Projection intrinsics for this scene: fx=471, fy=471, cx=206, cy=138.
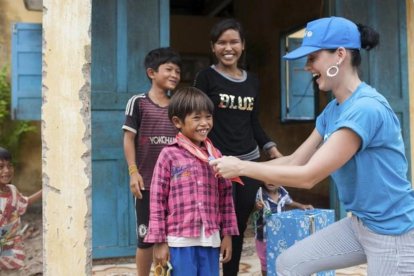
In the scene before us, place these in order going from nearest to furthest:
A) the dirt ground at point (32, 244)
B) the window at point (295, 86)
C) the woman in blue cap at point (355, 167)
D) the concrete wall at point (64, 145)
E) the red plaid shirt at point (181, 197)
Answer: the woman in blue cap at point (355, 167) < the red plaid shirt at point (181, 197) < the concrete wall at point (64, 145) < the dirt ground at point (32, 244) < the window at point (295, 86)

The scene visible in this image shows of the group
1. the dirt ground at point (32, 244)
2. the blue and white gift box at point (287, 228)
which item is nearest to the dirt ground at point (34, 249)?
the dirt ground at point (32, 244)

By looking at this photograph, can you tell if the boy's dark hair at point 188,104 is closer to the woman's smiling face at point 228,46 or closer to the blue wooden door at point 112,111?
the woman's smiling face at point 228,46

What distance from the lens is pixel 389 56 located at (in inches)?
183

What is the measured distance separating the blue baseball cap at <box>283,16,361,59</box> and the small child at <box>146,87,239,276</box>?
656 mm

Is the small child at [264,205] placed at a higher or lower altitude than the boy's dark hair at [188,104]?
lower

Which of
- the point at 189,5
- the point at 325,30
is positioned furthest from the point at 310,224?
the point at 189,5

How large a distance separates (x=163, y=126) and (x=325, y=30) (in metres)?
1.25

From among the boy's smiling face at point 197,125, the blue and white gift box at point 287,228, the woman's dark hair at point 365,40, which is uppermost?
the woman's dark hair at point 365,40

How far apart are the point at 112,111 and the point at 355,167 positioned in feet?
7.90

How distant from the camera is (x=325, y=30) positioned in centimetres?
188

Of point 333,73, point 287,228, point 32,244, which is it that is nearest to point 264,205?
point 287,228

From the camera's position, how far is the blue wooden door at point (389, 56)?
Answer: 4.59 metres

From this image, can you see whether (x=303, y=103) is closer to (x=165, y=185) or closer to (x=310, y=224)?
(x=310, y=224)

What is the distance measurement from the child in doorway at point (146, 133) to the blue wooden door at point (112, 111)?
3.25ft
